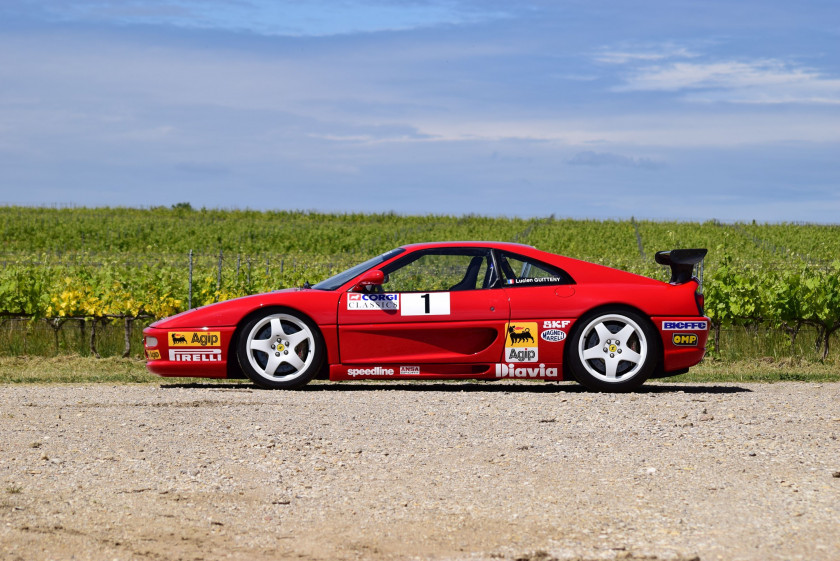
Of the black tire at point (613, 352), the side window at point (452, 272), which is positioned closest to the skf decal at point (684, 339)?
the black tire at point (613, 352)

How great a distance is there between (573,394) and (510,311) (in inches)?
39.6

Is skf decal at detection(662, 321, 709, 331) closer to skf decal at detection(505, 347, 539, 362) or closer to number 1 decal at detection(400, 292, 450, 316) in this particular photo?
skf decal at detection(505, 347, 539, 362)

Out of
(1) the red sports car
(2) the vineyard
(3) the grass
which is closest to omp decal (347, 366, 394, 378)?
(1) the red sports car

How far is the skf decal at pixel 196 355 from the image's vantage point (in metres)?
9.96

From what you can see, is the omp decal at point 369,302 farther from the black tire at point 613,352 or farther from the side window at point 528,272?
the black tire at point 613,352

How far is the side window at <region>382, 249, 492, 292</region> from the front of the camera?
9938mm

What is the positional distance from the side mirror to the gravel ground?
1165 mm

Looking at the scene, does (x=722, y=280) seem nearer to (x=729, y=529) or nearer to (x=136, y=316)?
(x=136, y=316)

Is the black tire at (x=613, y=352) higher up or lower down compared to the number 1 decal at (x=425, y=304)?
lower down

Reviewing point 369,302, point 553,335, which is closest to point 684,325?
point 553,335

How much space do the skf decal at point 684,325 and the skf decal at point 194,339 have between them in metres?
4.39

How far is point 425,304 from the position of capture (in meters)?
9.82

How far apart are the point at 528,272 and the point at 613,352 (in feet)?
3.74

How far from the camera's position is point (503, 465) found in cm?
623
